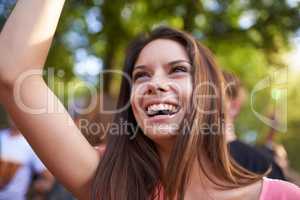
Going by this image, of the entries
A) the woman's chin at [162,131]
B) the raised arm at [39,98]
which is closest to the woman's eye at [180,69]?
the woman's chin at [162,131]

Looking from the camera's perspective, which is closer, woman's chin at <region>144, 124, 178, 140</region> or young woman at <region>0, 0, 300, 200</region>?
young woman at <region>0, 0, 300, 200</region>

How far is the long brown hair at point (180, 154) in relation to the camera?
1.72 meters

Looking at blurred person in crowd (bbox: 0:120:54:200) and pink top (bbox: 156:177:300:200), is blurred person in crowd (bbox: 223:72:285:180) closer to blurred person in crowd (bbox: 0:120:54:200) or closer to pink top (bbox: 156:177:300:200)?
pink top (bbox: 156:177:300:200)

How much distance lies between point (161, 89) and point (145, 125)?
14 cm

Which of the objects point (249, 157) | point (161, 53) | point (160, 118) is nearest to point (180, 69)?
point (161, 53)

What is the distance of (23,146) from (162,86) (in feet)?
8.91

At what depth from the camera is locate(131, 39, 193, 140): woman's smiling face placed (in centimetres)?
175

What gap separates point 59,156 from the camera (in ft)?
5.31

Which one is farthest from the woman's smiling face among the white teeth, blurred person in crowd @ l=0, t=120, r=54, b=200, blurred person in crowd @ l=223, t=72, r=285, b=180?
blurred person in crowd @ l=0, t=120, r=54, b=200

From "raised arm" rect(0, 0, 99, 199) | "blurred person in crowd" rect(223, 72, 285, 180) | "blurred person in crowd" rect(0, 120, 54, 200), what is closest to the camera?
"raised arm" rect(0, 0, 99, 199)

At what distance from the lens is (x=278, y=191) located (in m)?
1.65

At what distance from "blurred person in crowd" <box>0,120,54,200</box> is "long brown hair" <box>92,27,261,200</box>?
2.42 meters

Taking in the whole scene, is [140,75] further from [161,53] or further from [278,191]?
[278,191]

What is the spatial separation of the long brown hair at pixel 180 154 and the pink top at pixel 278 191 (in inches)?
3.2
